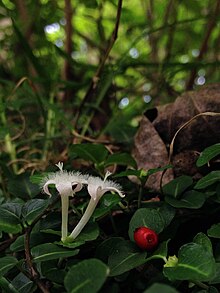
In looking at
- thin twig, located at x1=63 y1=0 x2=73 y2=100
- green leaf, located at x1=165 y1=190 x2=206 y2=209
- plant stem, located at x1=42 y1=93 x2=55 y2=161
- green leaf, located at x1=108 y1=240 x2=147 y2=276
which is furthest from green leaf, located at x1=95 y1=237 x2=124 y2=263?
thin twig, located at x1=63 y1=0 x2=73 y2=100

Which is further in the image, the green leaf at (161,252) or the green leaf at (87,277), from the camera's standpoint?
the green leaf at (161,252)

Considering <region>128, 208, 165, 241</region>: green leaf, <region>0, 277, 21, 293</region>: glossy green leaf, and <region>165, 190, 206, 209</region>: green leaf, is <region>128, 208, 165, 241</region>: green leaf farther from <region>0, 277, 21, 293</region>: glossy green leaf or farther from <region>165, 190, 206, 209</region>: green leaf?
<region>0, 277, 21, 293</region>: glossy green leaf

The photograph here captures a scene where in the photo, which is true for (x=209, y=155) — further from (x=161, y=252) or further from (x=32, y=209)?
(x=32, y=209)

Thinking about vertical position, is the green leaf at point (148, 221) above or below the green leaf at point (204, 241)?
above

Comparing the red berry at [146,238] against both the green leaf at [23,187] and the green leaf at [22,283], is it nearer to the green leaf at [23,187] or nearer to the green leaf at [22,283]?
the green leaf at [22,283]

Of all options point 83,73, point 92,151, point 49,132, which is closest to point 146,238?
point 92,151

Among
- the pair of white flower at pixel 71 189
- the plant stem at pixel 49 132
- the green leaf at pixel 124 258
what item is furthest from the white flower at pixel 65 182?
the plant stem at pixel 49 132

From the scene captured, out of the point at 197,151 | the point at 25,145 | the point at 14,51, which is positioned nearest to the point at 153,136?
the point at 197,151
